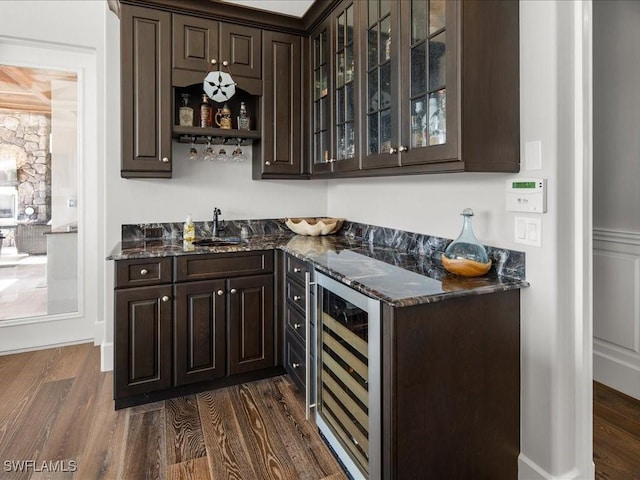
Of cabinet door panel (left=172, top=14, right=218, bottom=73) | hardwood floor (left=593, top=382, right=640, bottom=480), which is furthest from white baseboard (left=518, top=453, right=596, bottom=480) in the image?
cabinet door panel (left=172, top=14, right=218, bottom=73)

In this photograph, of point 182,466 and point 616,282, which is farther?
point 616,282

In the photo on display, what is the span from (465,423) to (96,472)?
62.0 inches

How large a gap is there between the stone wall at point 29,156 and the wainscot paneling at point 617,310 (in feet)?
12.7

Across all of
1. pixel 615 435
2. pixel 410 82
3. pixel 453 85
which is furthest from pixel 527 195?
pixel 615 435

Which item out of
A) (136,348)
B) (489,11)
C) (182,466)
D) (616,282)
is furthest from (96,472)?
(616,282)

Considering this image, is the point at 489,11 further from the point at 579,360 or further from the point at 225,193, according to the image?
the point at 225,193

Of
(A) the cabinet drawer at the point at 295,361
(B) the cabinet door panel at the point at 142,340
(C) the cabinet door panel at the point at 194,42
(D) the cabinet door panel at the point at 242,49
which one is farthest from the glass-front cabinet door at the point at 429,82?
(B) the cabinet door panel at the point at 142,340

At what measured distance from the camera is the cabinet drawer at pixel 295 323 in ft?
7.61

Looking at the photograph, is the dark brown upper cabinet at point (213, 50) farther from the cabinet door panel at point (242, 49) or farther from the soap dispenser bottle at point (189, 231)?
the soap dispenser bottle at point (189, 231)

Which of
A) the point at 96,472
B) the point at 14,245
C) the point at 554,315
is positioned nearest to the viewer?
the point at 554,315

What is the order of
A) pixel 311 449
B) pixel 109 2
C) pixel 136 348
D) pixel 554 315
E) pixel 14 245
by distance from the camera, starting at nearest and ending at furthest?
1. pixel 554 315
2. pixel 311 449
3. pixel 136 348
4. pixel 109 2
5. pixel 14 245

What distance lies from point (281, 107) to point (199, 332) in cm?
165

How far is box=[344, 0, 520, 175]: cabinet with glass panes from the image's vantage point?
1.51 meters

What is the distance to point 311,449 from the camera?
6.37ft
